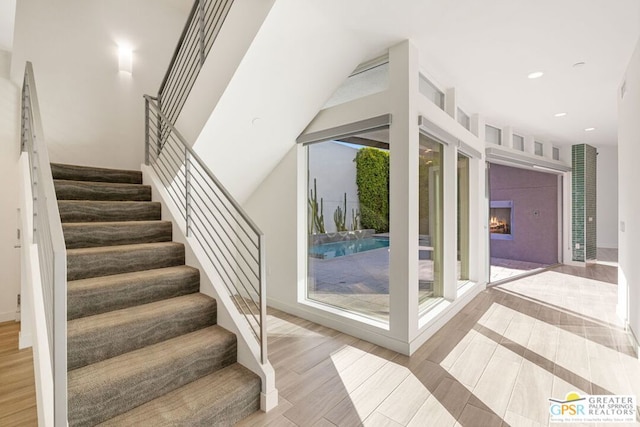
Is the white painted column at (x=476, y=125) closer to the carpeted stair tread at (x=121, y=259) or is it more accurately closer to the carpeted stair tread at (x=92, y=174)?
the carpeted stair tread at (x=121, y=259)

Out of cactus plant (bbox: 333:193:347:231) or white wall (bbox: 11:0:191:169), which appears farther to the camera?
cactus plant (bbox: 333:193:347:231)

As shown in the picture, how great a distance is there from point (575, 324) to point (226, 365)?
3.92m

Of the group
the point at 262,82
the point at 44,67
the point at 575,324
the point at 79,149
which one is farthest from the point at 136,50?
the point at 575,324

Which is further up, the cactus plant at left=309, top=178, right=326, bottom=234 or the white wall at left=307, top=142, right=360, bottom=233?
the white wall at left=307, top=142, right=360, bottom=233

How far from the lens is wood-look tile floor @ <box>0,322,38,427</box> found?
1.97 meters

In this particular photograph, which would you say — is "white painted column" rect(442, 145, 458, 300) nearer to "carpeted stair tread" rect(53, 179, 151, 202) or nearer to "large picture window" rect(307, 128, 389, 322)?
"large picture window" rect(307, 128, 389, 322)

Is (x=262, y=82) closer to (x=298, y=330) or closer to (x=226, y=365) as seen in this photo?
(x=226, y=365)

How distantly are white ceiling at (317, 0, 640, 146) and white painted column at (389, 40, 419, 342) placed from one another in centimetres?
32

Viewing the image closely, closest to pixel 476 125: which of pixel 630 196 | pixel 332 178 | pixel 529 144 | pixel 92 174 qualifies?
pixel 630 196

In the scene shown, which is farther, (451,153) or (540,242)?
(540,242)

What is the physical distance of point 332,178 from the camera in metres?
3.75

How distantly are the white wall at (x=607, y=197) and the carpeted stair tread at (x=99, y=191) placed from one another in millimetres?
11740

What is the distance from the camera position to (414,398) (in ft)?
6.96

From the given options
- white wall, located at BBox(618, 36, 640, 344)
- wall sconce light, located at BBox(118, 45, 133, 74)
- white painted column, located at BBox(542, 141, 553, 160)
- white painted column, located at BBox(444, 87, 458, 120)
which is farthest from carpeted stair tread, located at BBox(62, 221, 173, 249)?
white painted column, located at BBox(542, 141, 553, 160)
